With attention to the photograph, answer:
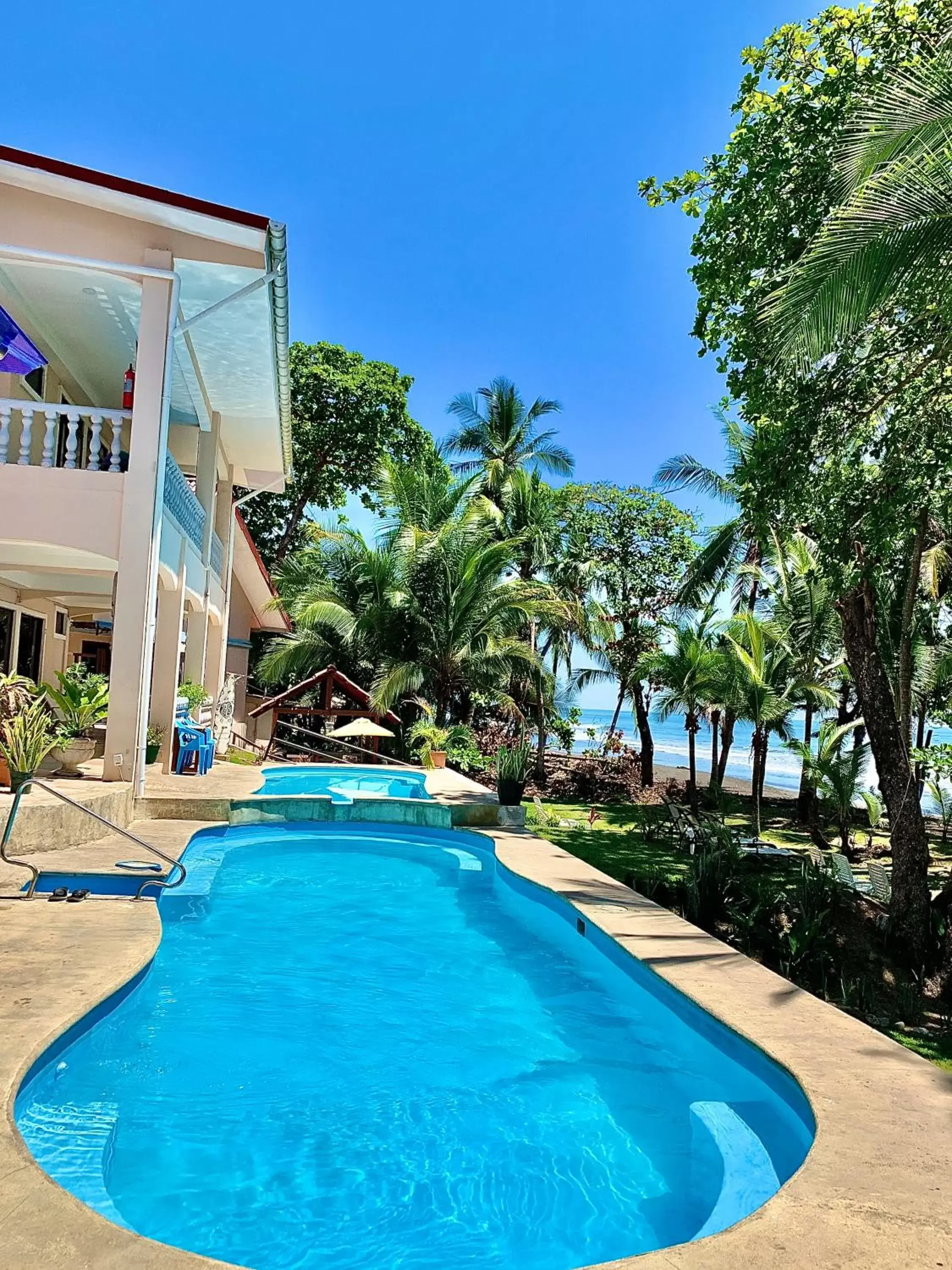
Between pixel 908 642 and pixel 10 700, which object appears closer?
pixel 10 700

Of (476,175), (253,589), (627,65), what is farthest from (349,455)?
(627,65)

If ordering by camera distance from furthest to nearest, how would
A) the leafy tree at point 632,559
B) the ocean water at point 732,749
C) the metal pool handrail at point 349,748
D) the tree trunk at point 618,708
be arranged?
the ocean water at point 732,749 < the leafy tree at point 632,559 < the tree trunk at point 618,708 < the metal pool handrail at point 349,748

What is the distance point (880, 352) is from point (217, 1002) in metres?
8.92

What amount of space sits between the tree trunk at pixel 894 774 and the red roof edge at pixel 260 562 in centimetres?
1287

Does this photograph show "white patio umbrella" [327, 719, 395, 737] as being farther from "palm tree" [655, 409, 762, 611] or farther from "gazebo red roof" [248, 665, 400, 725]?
"palm tree" [655, 409, 762, 611]

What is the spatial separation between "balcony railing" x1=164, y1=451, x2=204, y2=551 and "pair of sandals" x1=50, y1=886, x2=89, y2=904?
5.48m

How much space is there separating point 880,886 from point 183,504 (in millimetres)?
10567

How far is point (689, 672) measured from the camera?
71.5ft

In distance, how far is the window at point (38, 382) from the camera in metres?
12.8

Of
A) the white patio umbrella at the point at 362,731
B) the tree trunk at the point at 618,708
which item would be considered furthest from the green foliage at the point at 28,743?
the tree trunk at the point at 618,708

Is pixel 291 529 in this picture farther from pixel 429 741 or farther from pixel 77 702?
pixel 77 702

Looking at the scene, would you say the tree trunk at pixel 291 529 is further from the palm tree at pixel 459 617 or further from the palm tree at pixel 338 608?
the palm tree at pixel 459 617

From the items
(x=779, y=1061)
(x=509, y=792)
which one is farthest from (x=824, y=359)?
(x=779, y=1061)

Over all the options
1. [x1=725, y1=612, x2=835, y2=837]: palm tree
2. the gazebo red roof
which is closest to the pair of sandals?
the gazebo red roof
